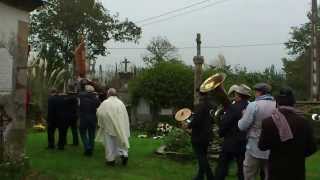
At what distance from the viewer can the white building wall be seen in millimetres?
11609

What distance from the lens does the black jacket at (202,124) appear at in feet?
36.1

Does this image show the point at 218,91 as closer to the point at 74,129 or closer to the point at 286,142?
the point at 286,142

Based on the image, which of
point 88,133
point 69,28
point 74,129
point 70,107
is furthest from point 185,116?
point 69,28

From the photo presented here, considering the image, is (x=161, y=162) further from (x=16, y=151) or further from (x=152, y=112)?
(x=152, y=112)

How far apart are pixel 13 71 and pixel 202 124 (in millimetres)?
3689

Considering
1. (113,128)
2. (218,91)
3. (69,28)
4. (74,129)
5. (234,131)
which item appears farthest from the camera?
(69,28)

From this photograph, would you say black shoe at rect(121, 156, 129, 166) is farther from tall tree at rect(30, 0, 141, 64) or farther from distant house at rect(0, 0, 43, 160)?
tall tree at rect(30, 0, 141, 64)

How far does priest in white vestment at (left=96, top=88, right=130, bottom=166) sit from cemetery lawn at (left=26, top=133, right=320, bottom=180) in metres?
0.28

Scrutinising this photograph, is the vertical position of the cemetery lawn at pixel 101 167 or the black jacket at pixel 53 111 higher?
the black jacket at pixel 53 111

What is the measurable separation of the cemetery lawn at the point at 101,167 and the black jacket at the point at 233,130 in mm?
2553

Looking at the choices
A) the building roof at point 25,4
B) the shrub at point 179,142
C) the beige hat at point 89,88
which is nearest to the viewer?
the building roof at point 25,4

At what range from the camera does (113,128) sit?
13.5 m

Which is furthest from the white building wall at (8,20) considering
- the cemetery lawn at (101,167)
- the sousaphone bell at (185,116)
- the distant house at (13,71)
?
the sousaphone bell at (185,116)

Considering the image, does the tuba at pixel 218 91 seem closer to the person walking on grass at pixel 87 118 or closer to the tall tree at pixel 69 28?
the person walking on grass at pixel 87 118
